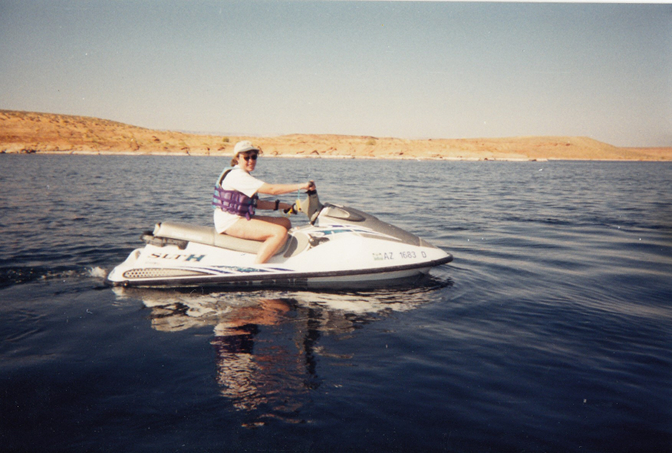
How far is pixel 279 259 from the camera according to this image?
244 inches

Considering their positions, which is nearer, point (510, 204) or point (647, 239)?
point (647, 239)

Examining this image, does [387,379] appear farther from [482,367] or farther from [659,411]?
[659,411]

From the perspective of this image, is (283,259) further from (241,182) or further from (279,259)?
(241,182)

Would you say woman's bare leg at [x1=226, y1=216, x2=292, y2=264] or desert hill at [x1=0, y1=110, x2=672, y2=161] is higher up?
desert hill at [x1=0, y1=110, x2=672, y2=161]

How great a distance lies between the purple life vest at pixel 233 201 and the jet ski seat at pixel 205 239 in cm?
44

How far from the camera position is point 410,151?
257ft

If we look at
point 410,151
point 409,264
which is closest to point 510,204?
point 409,264

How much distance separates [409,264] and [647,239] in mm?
8011

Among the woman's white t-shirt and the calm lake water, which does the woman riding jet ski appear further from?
the calm lake water

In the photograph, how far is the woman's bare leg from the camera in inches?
235

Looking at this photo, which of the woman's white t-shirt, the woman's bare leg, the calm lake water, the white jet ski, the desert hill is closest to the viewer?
the calm lake water

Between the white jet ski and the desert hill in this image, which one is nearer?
the white jet ski

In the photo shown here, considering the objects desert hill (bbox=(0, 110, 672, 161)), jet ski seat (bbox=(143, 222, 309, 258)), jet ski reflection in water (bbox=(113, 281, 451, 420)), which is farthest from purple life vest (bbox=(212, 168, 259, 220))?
desert hill (bbox=(0, 110, 672, 161))

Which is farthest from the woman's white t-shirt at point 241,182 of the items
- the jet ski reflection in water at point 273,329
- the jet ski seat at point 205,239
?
the jet ski reflection in water at point 273,329
